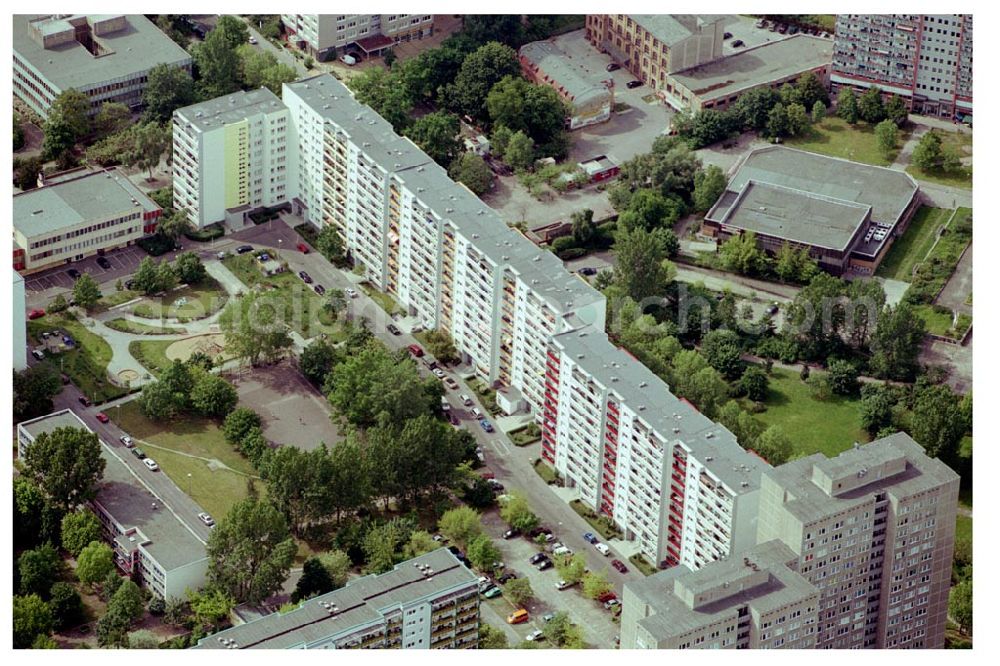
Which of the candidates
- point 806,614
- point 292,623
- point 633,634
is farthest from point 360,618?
point 806,614

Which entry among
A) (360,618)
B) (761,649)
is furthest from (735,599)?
(360,618)

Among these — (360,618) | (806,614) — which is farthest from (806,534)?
(360,618)

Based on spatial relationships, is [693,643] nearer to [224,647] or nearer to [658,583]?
[658,583]

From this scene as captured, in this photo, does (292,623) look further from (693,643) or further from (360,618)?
(693,643)

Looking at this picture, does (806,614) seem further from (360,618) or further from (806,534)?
(360,618)
